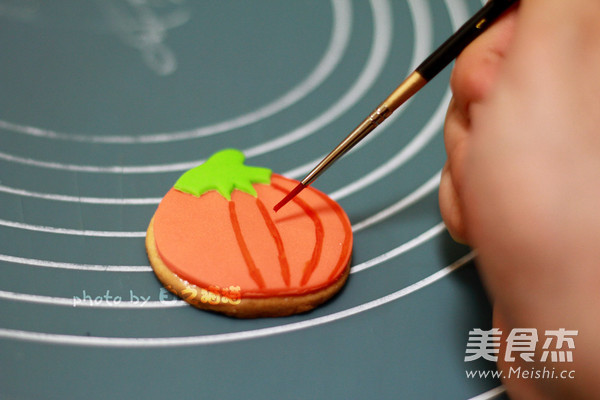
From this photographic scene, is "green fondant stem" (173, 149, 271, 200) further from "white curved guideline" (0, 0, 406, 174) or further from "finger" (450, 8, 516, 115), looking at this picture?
"finger" (450, 8, 516, 115)

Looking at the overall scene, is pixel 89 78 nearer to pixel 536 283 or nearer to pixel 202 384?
pixel 202 384

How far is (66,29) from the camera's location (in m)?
1.37

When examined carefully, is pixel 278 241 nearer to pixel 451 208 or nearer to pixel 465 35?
pixel 451 208

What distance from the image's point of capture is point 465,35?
799mm

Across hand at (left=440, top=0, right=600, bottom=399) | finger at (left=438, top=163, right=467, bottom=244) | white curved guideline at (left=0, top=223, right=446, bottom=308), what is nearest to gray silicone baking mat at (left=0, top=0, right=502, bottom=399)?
white curved guideline at (left=0, top=223, right=446, bottom=308)

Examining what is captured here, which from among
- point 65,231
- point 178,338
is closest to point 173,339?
point 178,338

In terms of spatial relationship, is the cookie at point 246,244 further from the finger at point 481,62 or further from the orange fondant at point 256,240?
the finger at point 481,62

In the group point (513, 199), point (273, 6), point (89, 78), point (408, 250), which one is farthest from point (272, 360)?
point (273, 6)

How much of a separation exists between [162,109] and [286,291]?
1.69ft

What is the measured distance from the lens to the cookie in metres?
0.87

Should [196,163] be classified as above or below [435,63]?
above

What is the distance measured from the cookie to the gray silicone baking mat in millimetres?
37

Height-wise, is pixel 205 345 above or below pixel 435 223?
below

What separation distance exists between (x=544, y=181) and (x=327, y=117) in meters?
0.67
